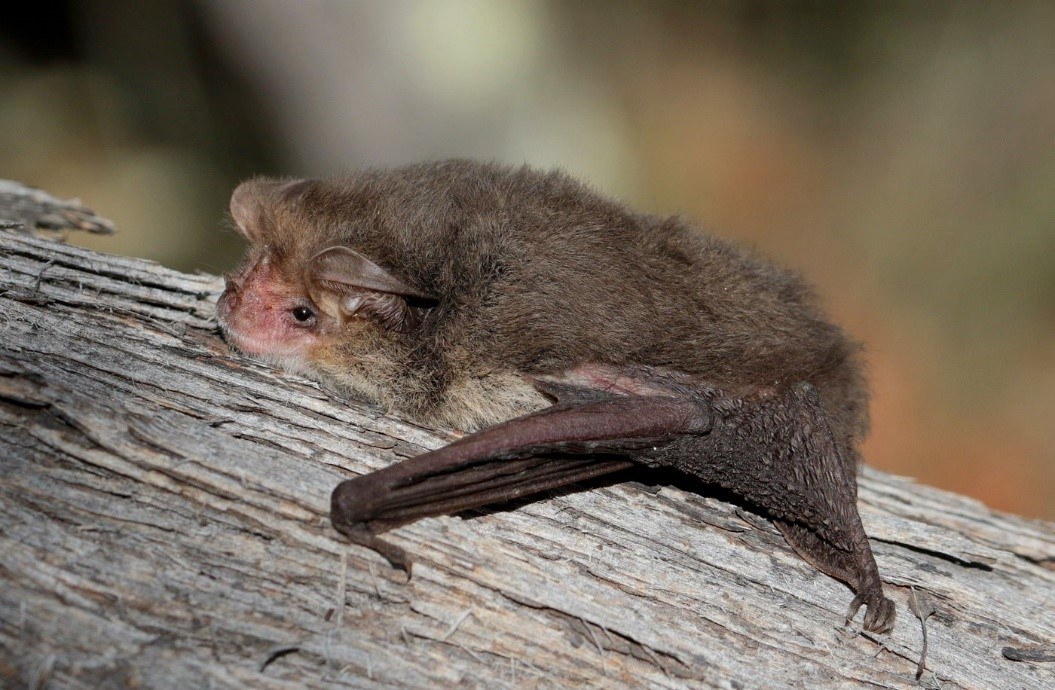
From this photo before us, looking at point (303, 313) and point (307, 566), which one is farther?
point (303, 313)

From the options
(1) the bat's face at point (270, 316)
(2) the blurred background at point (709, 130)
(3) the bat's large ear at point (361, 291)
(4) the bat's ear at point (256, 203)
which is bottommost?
(1) the bat's face at point (270, 316)

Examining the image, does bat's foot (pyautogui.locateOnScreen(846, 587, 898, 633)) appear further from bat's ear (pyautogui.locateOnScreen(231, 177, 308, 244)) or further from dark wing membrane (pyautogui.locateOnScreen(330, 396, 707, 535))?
bat's ear (pyautogui.locateOnScreen(231, 177, 308, 244))

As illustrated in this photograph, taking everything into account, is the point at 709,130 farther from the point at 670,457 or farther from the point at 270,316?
the point at 270,316

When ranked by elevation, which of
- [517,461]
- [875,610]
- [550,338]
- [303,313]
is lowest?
[517,461]

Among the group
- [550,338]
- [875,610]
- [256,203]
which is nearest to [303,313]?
[256,203]

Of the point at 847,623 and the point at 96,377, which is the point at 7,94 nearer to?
the point at 96,377

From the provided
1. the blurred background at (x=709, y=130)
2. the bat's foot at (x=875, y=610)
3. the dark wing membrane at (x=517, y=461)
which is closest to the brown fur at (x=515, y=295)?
the dark wing membrane at (x=517, y=461)

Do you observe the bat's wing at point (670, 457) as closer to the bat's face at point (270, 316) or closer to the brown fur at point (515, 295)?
the brown fur at point (515, 295)
